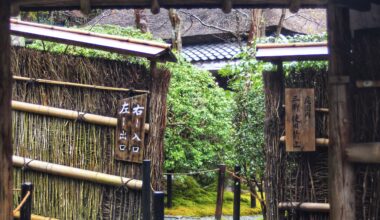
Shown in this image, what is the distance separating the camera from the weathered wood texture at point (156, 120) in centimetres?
802

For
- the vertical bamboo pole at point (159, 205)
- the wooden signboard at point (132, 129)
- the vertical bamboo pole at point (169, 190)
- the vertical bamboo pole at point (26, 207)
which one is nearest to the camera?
the vertical bamboo pole at point (159, 205)

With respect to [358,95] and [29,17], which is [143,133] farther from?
[29,17]

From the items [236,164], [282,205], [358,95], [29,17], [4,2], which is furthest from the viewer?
[29,17]

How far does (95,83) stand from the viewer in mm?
8273

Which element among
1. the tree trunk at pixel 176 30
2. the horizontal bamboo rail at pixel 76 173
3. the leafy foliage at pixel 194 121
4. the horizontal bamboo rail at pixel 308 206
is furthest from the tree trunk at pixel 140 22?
the horizontal bamboo rail at pixel 308 206

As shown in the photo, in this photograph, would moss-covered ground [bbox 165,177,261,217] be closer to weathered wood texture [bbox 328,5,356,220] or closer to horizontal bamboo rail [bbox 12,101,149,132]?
horizontal bamboo rail [bbox 12,101,149,132]

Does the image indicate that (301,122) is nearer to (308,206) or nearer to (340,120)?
(308,206)

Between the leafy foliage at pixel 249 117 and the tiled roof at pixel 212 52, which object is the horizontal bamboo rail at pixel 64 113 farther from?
the tiled roof at pixel 212 52

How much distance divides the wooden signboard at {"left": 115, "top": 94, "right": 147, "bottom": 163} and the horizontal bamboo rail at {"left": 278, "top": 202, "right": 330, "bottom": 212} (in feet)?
5.89

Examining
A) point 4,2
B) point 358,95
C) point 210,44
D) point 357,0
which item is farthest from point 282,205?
point 210,44

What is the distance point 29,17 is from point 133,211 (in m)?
10.7

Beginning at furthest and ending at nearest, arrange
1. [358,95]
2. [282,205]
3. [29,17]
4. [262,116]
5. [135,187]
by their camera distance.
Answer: [29,17], [262,116], [135,187], [282,205], [358,95]

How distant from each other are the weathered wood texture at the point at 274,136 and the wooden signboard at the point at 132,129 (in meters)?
1.48

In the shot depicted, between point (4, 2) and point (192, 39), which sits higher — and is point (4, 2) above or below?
below
